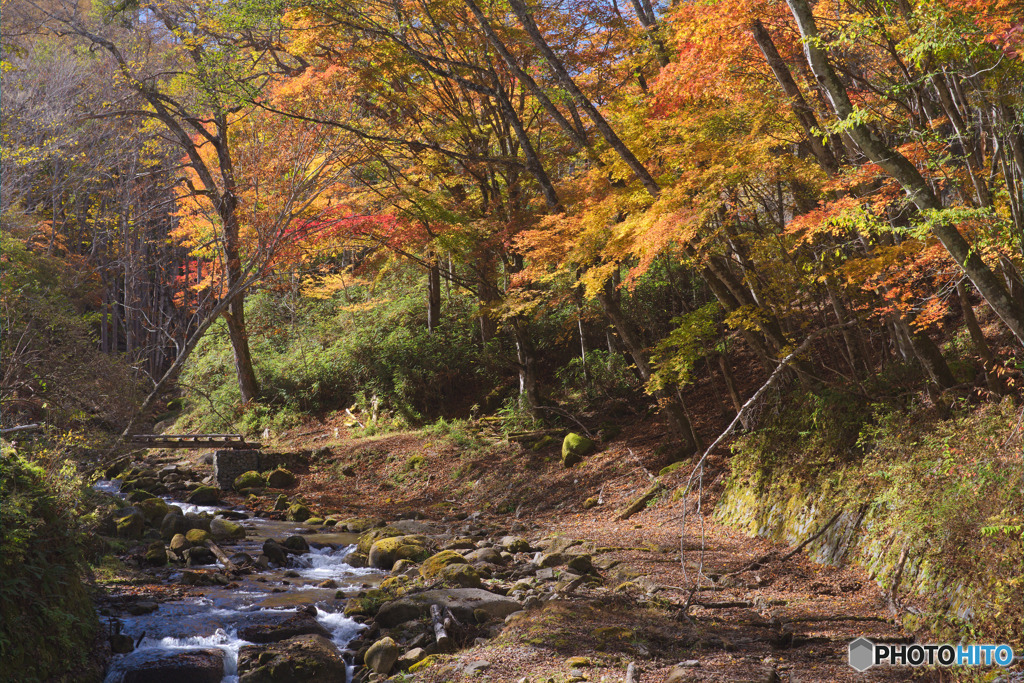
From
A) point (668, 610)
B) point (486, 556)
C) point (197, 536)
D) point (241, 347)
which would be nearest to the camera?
point (668, 610)

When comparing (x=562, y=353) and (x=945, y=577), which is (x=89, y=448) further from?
(x=562, y=353)

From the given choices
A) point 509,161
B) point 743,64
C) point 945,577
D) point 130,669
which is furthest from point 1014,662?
point 509,161

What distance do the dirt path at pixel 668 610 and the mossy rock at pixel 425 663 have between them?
13cm

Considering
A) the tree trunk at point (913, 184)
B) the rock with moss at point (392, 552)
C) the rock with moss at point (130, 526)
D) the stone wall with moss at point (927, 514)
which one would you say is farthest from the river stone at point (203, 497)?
the tree trunk at point (913, 184)

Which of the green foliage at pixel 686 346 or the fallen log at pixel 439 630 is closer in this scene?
the fallen log at pixel 439 630

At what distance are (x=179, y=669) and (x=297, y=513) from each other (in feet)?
21.5

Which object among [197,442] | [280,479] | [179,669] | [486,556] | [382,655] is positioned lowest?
[486,556]

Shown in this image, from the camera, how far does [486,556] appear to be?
330 inches

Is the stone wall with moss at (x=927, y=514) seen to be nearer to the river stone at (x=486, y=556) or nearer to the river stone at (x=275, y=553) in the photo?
the river stone at (x=486, y=556)

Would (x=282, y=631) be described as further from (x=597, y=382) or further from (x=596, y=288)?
(x=597, y=382)

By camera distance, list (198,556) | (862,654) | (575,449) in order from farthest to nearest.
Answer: (575,449)
(198,556)
(862,654)

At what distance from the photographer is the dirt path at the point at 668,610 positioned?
4598mm

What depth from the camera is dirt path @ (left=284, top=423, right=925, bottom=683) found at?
4598mm

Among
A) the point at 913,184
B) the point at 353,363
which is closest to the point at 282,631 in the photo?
the point at 913,184
